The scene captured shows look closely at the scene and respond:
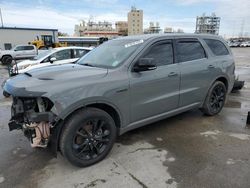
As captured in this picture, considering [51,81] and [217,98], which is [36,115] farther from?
[217,98]

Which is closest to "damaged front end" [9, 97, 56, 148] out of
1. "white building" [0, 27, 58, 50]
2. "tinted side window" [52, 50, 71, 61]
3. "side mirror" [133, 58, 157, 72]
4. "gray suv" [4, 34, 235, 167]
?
"gray suv" [4, 34, 235, 167]

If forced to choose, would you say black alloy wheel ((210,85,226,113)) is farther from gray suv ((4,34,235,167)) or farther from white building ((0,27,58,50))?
white building ((0,27,58,50))

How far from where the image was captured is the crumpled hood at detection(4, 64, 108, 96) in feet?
8.54

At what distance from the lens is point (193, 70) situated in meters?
4.09

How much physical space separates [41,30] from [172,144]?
3856cm

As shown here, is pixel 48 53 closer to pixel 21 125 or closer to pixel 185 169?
pixel 21 125

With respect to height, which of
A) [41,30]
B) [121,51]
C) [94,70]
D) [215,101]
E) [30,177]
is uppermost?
[41,30]

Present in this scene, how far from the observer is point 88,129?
297 centimetres

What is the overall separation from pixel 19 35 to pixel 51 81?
37.8 m

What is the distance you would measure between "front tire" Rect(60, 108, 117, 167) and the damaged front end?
22 centimetres

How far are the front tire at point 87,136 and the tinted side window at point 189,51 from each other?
1.88 meters

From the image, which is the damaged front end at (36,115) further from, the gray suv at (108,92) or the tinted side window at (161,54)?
the tinted side window at (161,54)

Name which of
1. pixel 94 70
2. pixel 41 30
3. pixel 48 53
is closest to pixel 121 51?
pixel 94 70

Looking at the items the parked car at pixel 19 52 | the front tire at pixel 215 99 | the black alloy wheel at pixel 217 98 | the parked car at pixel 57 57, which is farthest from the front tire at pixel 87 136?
the parked car at pixel 19 52
